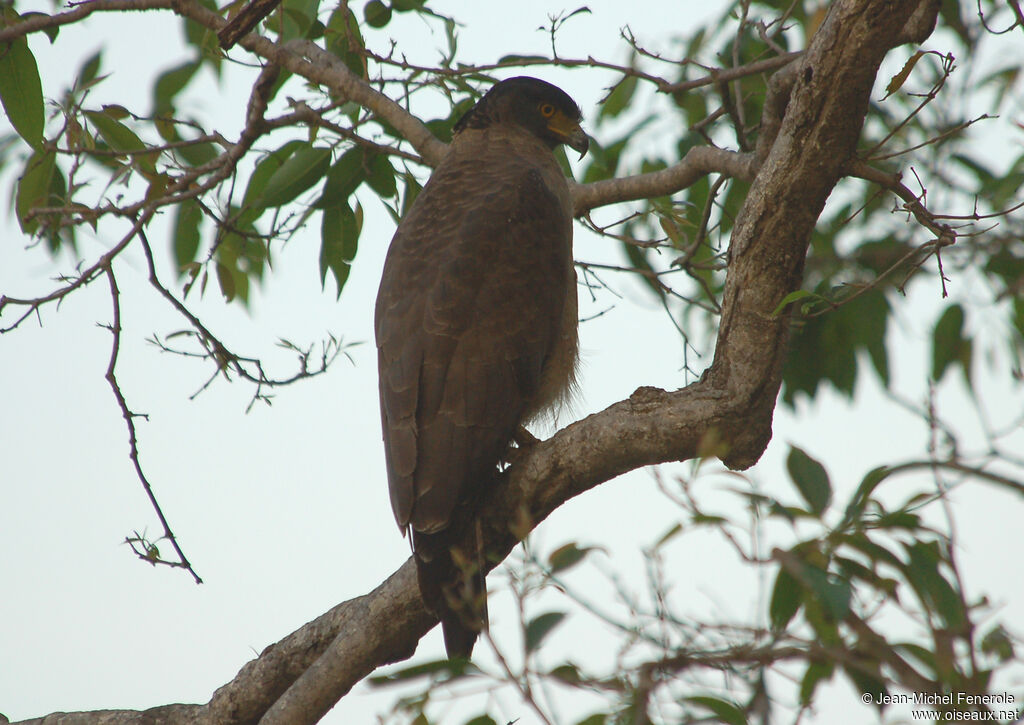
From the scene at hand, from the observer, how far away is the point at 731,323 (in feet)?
9.50

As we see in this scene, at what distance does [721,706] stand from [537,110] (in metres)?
3.57

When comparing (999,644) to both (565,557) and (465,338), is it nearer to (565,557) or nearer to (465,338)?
(565,557)

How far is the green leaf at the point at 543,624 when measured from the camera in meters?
1.69

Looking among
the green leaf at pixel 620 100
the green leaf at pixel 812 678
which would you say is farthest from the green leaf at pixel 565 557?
the green leaf at pixel 620 100

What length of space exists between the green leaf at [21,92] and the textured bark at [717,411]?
2042 mm

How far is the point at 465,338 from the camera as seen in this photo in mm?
3428

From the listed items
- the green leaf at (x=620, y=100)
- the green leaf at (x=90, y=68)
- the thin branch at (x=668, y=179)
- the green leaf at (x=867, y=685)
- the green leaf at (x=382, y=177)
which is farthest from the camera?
the green leaf at (x=620, y=100)

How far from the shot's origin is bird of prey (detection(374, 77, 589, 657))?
3084mm

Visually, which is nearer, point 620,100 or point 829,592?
point 829,592

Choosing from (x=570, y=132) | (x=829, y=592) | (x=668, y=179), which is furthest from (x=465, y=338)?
(x=829, y=592)

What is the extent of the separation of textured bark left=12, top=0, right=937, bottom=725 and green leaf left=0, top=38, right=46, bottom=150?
6.70 ft

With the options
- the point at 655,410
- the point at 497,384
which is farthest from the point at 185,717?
the point at 655,410

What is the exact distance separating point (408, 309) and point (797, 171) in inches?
57.8

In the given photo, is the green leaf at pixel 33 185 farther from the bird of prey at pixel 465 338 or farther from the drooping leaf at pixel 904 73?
the drooping leaf at pixel 904 73
